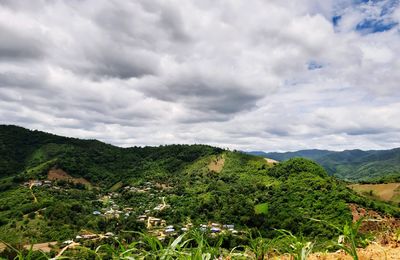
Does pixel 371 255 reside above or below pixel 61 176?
above

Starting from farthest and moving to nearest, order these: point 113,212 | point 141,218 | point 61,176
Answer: point 61,176 < point 113,212 < point 141,218

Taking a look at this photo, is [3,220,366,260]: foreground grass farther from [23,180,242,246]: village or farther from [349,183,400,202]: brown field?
[349,183,400,202]: brown field

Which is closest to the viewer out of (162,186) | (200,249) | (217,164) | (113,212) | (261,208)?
(200,249)

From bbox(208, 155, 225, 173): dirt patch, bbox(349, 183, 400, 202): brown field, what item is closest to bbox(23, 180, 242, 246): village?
bbox(208, 155, 225, 173): dirt patch

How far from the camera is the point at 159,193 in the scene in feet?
424

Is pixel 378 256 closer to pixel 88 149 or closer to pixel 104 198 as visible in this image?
pixel 104 198

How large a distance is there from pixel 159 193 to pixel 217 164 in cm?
3650

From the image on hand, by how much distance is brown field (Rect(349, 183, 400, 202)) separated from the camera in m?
93.8

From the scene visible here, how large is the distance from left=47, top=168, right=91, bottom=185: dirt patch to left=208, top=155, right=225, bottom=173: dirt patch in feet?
196

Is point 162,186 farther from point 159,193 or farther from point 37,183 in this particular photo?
point 37,183

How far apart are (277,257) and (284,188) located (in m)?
96.5

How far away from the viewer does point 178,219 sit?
91.5m

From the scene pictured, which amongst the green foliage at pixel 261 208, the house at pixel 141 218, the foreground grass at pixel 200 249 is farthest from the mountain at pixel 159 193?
the foreground grass at pixel 200 249

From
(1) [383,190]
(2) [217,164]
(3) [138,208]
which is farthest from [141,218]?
(1) [383,190]
